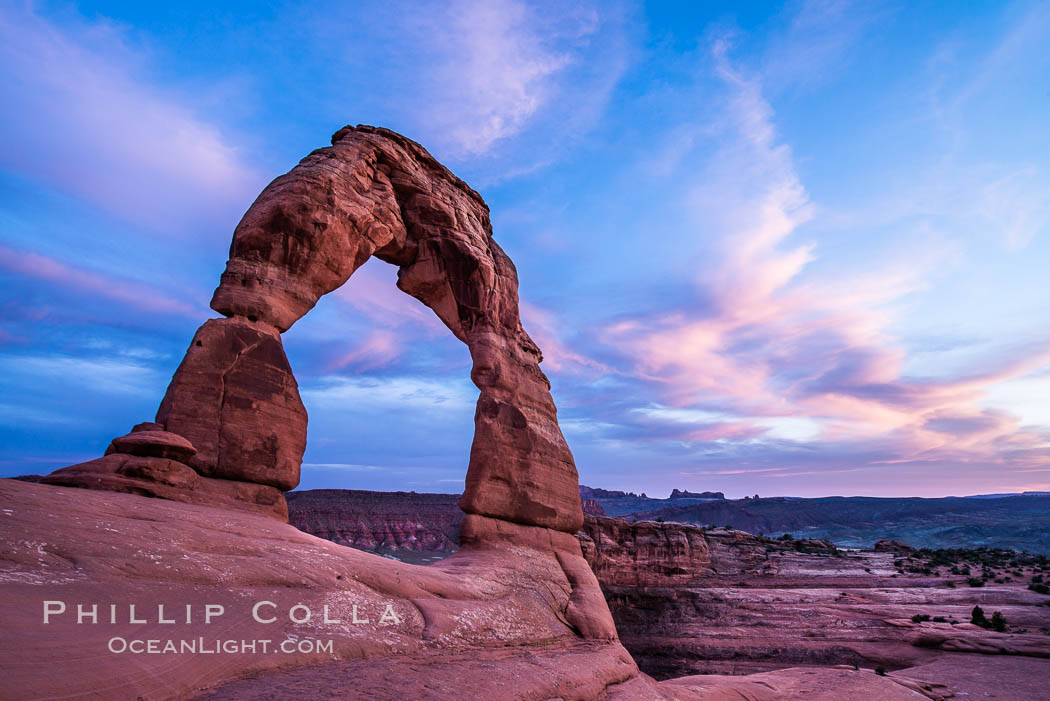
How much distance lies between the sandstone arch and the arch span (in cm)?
2

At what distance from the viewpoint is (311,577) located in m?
5.64

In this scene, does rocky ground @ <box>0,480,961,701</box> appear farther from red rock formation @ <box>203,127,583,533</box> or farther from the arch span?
red rock formation @ <box>203,127,583,533</box>

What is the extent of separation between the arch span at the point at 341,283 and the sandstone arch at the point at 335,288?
22 mm

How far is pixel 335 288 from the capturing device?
375 inches

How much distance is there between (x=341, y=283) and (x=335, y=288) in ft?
0.58

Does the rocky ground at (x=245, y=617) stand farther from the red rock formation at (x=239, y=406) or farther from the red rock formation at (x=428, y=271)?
the red rock formation at (x=428, y=271)

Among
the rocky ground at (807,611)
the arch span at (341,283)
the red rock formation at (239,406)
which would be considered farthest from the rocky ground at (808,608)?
the red rock formation at (239,406)

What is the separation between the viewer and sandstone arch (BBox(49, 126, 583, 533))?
24.9 ft

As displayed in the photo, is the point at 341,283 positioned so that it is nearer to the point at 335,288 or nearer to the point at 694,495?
the point at 335,288

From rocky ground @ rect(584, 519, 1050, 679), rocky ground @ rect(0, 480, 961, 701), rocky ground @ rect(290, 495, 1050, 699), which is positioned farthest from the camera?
rocky ground @ rect(584, 519, 1050, 679)

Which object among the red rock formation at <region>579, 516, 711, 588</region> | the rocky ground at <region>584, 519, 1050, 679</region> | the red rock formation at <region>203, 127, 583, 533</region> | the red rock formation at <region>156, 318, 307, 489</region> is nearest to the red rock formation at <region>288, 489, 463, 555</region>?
the red rock formation at <region>579, 516, 711, 588</region>

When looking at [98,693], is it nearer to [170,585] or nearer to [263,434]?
[170,585]

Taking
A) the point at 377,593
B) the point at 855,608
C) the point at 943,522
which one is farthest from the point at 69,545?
the point at 943,522

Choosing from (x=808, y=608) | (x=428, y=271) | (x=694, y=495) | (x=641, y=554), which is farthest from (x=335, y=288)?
(x=694, y=495)
